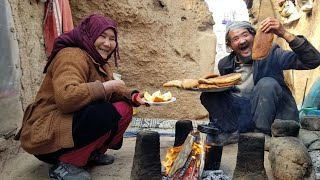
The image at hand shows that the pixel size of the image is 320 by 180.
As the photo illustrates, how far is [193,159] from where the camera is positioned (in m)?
2.18

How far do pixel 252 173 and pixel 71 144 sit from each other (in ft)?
3.70

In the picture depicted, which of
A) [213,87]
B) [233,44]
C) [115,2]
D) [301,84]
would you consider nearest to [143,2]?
[115,2]

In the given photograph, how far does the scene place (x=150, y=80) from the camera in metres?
4.98

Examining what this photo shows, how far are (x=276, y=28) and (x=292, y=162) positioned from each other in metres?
1.13

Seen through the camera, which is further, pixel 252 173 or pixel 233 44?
pixel 233 44

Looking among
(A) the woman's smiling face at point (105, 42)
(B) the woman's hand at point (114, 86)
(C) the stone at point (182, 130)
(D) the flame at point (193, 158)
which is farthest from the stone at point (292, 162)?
(A) the woman's smiling face at point (105, 42)

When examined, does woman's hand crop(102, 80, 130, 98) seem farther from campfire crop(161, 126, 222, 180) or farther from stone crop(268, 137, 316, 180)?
stone crop(268, 137, 316, 180)

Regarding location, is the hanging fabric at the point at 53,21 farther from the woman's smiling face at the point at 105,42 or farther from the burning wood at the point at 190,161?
the burning wood at the point at 190,161

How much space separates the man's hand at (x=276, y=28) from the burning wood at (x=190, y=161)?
105 cm

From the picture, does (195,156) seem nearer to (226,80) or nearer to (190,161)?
(190,161)

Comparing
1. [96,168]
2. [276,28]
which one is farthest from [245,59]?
[96,168]

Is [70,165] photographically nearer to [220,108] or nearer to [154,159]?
[154,159]

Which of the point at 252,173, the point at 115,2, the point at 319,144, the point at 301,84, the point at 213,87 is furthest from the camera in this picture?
the point at 301,84

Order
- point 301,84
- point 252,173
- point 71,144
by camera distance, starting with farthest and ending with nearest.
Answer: point 301,84, point 71,144, point 252,173
